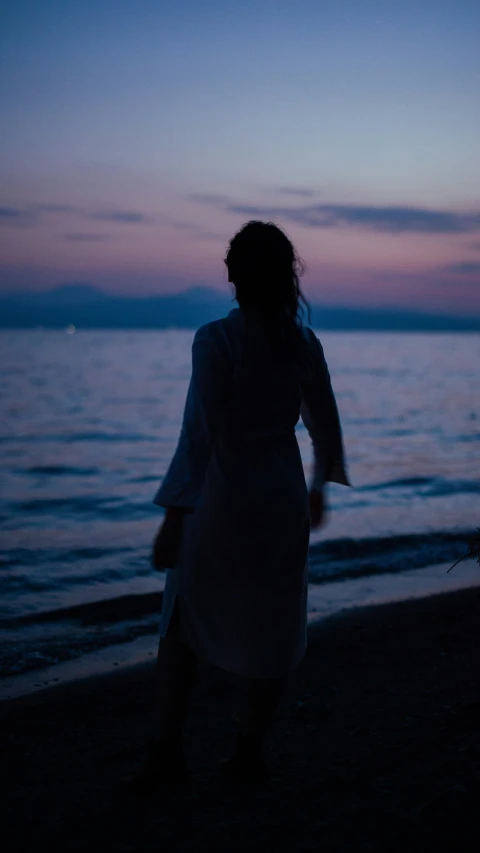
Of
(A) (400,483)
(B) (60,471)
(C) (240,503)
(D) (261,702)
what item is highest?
(C) (240,503)

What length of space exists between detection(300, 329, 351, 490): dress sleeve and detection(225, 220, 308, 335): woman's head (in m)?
0.16

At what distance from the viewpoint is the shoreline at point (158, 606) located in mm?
5250

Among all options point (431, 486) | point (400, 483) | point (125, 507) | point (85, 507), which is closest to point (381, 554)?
point (125, 507)

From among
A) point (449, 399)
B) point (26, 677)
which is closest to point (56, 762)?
point (26, 677)

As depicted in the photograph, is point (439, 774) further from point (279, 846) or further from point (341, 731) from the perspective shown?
point (341, 731)

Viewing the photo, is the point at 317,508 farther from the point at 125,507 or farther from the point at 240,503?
the point at 125,507

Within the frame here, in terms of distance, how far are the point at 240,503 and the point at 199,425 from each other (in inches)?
12.3

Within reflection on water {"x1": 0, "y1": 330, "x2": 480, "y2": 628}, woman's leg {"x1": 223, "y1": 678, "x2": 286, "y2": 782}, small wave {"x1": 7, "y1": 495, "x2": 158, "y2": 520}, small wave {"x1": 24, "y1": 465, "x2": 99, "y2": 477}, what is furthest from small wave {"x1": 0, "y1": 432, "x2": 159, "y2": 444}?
→ woman's leg {"x1": 223, "y1": 678, "x2": 286, "y2": 782}

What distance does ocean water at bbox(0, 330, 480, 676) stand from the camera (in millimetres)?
6977

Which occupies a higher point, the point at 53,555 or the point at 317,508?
the point at 317,508

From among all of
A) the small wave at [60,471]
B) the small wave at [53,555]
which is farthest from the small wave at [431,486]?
the small wave at [53,555]

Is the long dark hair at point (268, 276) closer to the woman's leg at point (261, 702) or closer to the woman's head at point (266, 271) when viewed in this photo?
the woman's head at point (266, 271)

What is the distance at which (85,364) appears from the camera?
61.2 meters

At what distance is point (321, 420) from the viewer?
3.02m
